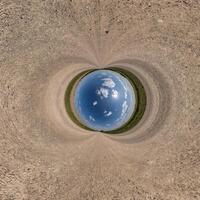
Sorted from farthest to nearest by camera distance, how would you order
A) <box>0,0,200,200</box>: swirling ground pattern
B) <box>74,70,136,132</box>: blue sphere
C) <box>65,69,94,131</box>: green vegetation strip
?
<box>0,0,200,200</box>: swirling ground pattern < <box>65,69,94,131</box>: green vegetation strip < <box>74,70,136,132</box>: blue sphere

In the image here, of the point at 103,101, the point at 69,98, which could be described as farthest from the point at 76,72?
the point at 103,101

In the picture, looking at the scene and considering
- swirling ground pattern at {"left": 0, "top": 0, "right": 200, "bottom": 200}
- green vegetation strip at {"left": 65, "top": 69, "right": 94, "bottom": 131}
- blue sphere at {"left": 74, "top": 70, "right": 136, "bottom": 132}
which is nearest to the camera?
blue sphere at {"left": 74, "top": 70, "right": 136, "bottom": 132}

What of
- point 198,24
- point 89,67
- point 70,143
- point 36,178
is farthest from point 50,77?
point 198,24

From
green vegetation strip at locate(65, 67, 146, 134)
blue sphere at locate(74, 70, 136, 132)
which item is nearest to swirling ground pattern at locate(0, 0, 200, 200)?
green vegetation strip at locate(65, 67, 146, 134)

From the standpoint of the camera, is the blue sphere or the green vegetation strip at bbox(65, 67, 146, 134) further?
the green vegetation strip at bbox(65, 67, 146, 134)

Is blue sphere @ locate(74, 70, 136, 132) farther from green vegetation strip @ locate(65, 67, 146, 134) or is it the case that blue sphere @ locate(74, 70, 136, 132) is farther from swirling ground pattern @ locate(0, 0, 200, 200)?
swirling ground pattern @ locate(0, 0, 200, 200)

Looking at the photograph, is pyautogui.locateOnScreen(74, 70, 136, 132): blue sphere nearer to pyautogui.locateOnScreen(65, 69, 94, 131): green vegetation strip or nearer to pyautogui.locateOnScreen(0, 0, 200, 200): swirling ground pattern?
pyautogui.locateOnScreen(65, 69, 94, 131): green vegetation strip

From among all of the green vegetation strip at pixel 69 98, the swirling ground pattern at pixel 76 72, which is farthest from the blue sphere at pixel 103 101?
the swirling ground pattern at pixel 76 72
